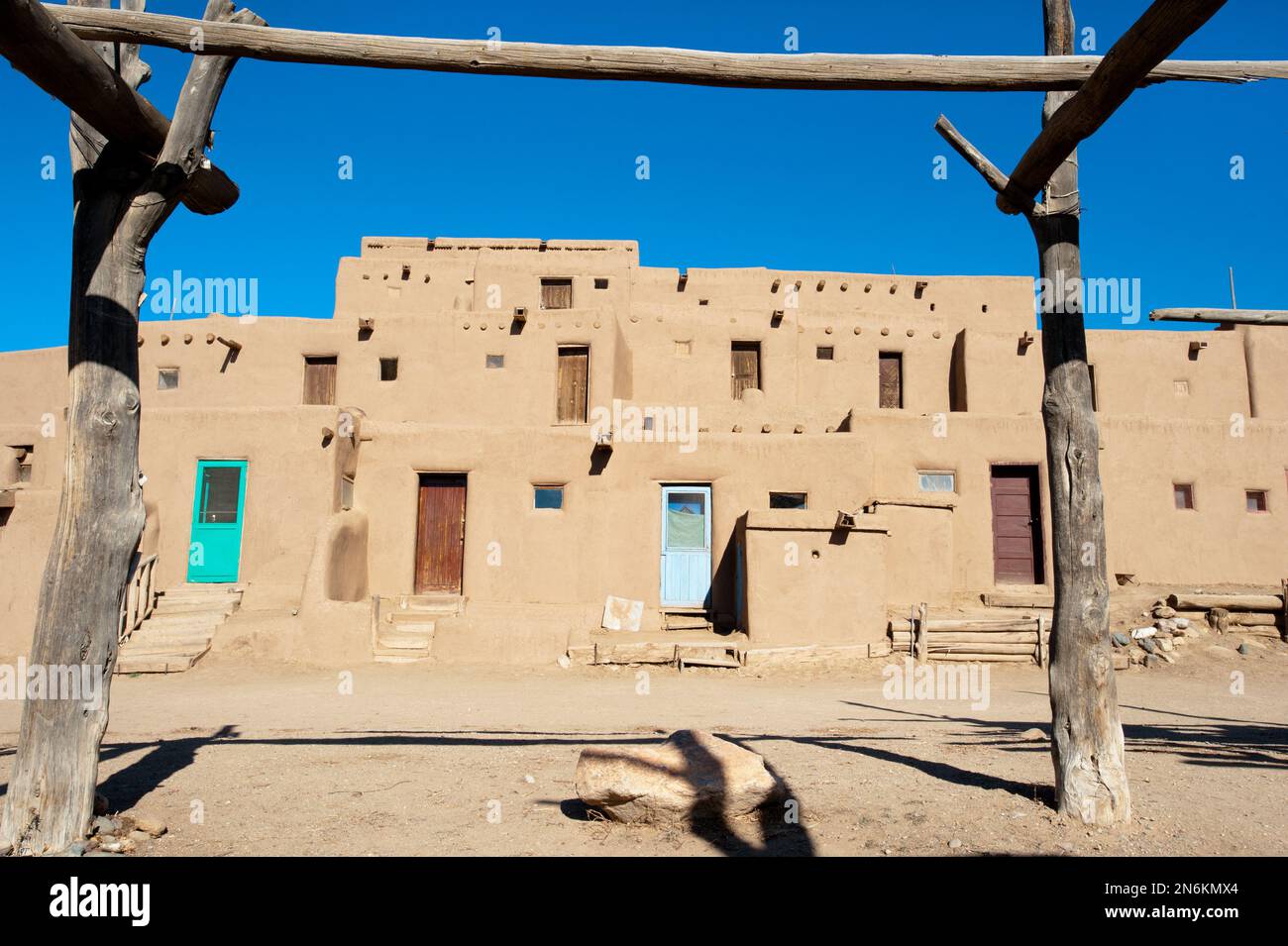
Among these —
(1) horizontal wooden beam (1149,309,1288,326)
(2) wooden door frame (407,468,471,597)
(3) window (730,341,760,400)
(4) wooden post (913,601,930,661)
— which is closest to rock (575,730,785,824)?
(1) horizontal wooden beam (1149,309,1288,326)

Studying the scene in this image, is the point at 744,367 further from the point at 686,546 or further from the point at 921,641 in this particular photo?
the point at 921,641

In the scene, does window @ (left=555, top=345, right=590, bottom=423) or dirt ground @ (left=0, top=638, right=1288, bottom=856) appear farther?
window @ (left=555, top=345, right=590, bottom=423)

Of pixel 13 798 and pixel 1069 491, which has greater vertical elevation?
pixel 1069 491

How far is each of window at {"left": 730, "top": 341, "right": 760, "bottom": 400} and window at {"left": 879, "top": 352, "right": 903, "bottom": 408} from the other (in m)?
3.07

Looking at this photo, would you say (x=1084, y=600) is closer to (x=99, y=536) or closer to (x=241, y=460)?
(x=99, y=536)

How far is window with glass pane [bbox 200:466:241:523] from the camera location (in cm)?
1481

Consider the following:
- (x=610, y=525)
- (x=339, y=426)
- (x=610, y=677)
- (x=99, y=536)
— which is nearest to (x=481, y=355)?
(x=339, y=426)

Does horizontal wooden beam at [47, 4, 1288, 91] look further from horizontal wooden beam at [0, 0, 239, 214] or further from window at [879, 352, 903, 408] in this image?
window at [879, 352, 903, 408]

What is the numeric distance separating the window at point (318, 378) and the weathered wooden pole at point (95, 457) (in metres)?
14.2

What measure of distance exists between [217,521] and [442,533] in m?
3.79

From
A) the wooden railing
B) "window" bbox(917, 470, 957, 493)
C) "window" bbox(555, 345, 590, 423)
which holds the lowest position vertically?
the wooden railing

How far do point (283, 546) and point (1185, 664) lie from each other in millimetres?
14631

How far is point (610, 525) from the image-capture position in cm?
1520

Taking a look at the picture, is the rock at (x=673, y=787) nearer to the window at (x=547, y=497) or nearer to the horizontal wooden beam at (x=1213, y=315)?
the horizontal wooden beam at (x=1213, y=315)
